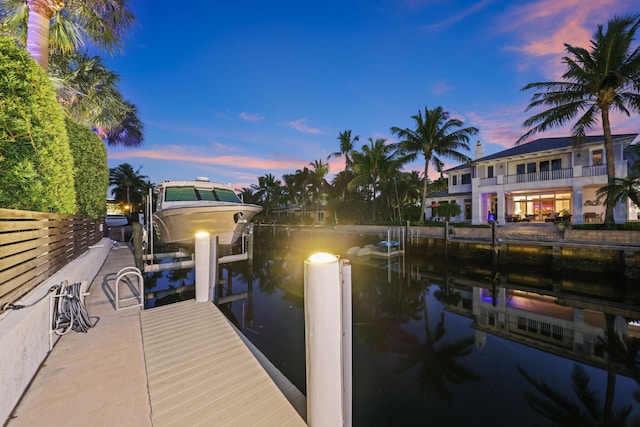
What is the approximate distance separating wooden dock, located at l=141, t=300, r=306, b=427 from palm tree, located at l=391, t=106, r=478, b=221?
2101 centimetres

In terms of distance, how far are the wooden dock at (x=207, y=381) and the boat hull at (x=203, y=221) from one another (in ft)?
17.1

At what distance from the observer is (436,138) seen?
22.4 metres

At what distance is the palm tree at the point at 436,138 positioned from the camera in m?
22.0

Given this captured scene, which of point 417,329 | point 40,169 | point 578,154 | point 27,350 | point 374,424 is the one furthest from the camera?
point 578,154

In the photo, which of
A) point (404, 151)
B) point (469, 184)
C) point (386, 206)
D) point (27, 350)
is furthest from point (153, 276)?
point (469, 184)

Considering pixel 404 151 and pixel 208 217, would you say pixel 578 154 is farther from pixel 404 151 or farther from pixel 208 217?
pixel 208 217

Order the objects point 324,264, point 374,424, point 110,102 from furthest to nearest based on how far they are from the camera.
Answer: point 110,102, point 374,424, point 324,264

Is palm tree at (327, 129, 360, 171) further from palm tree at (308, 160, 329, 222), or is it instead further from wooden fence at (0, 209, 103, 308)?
wooden fence at (0, 209, 103, 308)

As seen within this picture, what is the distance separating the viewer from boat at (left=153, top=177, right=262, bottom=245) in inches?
364

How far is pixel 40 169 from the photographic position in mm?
4480

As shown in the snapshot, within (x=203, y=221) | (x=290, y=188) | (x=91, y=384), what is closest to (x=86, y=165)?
(x=203, y=221)

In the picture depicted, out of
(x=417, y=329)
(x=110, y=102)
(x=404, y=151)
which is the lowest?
(x=417, y=329)

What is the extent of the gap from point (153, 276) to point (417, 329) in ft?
42.9

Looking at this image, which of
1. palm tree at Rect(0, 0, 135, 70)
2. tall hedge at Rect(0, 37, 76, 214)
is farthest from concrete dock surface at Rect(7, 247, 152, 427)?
palm tree at Rect(0, 0, 135, 70)
